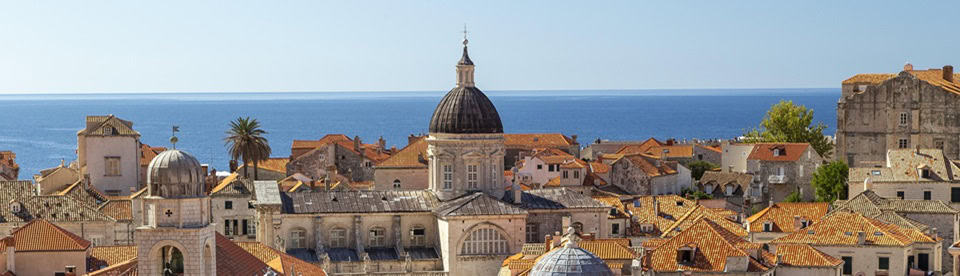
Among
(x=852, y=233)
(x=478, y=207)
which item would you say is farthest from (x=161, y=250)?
(x=852, y=233)

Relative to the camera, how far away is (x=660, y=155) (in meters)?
112

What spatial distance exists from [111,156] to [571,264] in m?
57.2

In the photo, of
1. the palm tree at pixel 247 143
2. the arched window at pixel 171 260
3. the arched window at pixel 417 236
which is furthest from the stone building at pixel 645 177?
the arched window at pixel 171 260

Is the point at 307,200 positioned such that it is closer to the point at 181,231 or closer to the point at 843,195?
the point at 181,231

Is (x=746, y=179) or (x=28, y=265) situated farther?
(x=746, y=179)

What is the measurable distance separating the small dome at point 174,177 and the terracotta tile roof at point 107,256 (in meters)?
11.7

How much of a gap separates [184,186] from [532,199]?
1136 inches

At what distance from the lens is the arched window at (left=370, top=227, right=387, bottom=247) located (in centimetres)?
6625

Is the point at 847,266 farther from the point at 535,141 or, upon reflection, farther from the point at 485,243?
the point at 535,141

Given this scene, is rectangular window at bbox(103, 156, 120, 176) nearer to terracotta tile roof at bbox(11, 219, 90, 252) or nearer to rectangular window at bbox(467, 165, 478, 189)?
rectangular window at bbox(467, 165, 478, 189)

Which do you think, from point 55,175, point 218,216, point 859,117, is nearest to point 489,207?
point 218,216

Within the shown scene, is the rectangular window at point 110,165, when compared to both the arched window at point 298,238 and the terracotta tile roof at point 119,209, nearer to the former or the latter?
the terracotta tile roof at point 119,209

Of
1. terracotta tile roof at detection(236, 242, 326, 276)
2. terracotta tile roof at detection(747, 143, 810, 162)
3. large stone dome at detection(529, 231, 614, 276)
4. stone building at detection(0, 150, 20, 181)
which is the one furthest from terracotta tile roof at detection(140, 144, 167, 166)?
large stone dome at detection(529, 231, 614, 276)

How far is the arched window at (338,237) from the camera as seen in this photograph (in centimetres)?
6562
